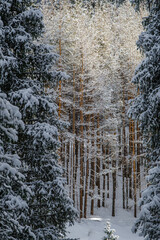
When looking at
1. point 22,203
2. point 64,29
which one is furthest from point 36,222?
point 64,29

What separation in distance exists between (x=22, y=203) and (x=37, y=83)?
3.27m

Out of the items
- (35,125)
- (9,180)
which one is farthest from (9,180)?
(35,125)

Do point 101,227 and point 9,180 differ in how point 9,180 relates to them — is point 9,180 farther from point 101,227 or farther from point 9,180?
point 101,227

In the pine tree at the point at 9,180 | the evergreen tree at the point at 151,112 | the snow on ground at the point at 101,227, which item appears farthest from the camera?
the snow on ground at the point at 101,227

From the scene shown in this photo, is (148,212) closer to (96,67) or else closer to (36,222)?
(36,222)

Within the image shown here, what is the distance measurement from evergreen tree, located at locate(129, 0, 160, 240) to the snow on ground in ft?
22.3

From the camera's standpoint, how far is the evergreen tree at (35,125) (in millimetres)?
6023

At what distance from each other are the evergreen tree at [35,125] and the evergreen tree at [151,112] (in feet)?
6.52

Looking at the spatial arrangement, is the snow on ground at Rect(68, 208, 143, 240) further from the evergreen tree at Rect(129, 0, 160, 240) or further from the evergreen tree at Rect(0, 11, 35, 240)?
the evergreen tree at Rect(0, 11, 35, 240)

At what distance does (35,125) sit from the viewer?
6238mm

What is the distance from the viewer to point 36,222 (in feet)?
20.9

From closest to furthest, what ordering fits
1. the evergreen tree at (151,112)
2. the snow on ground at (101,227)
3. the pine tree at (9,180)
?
the pine tree at (9,180)
the evergreen tree at (151,112)
the snow on ground at (101,227)

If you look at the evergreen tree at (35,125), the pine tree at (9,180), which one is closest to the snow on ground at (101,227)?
the evergreen tree at (35,125)

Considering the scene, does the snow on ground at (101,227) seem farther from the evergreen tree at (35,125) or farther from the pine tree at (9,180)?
the pine tree at (9,180)
